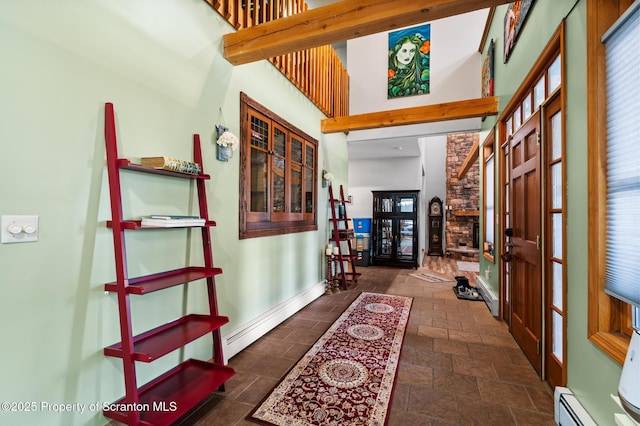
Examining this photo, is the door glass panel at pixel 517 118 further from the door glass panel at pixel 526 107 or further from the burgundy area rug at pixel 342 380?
the burgundy area rug at pixel 342 380

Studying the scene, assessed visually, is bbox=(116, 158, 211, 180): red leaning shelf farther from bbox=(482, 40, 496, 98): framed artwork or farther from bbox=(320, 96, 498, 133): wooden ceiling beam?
bbox=(482, 40, 496, 98): framed artwork

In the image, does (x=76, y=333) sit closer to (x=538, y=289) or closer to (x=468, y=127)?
(x=538, y=289)

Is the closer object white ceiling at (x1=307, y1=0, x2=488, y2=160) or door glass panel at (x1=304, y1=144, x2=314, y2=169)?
door glass panel at (x1=304, y1=144, x2=314, y2=169)

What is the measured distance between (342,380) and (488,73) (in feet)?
14.4

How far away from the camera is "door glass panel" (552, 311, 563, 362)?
205 centimetres

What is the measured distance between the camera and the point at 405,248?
24.3ft

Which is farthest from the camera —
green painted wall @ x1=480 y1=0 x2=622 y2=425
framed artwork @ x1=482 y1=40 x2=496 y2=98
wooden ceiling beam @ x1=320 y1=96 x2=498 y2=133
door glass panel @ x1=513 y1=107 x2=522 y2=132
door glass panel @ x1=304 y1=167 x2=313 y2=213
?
A: door glass panel @ x1=304 y1=167 x2=313 y2=213

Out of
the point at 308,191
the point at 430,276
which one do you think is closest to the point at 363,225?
the point at 430,276

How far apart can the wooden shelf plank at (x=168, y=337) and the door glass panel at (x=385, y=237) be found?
595 cm

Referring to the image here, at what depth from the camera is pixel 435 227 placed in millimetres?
10812

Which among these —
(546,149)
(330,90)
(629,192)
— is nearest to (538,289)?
(546,149)

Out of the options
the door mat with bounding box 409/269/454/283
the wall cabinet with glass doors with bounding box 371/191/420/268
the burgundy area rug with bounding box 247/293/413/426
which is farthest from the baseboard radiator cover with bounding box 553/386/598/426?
the wall cabinet with glass doors with bounding box 371/191/420/268

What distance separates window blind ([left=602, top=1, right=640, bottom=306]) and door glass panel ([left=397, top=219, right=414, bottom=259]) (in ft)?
19.8

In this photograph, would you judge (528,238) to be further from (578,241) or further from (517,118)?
(517,118)
